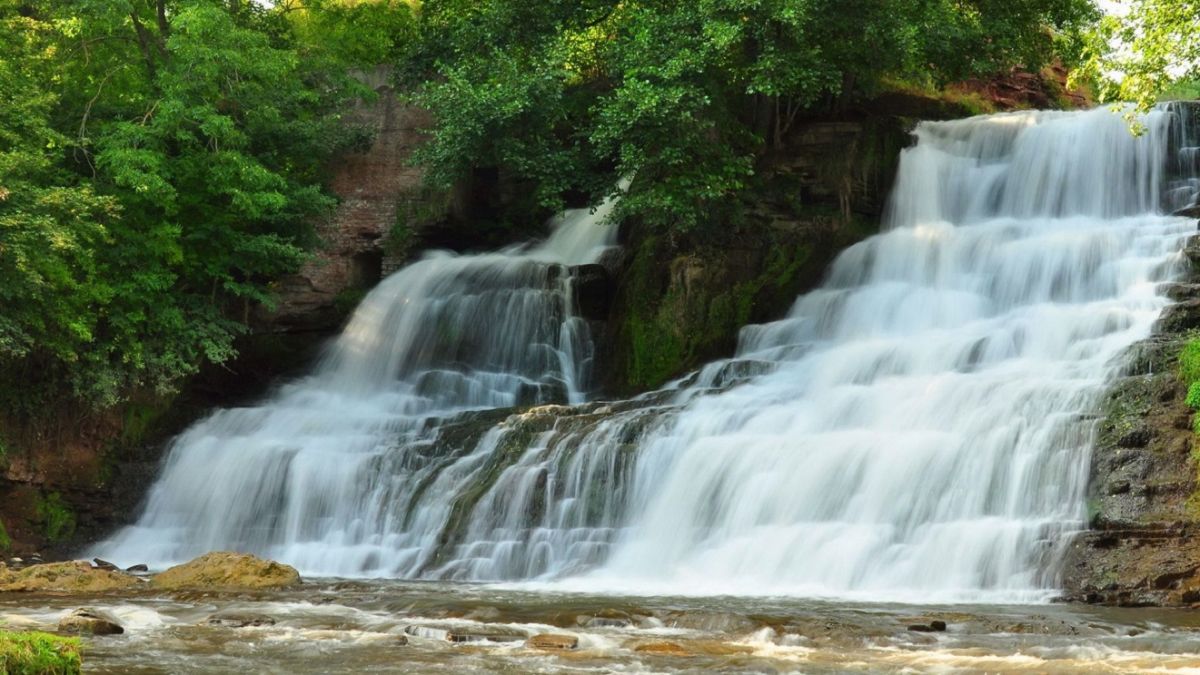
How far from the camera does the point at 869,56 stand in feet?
76.9

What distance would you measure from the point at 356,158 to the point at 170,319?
760 cm

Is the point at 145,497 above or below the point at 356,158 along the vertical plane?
below

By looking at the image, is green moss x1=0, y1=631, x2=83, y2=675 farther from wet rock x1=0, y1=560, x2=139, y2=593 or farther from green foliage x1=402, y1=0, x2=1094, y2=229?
green foliage x1=402, y1=0, x2=1094, y2=229

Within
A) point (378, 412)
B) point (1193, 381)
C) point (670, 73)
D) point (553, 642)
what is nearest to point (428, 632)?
point (553, 642)

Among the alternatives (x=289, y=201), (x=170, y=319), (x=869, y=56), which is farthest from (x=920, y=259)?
(x=170, y=319)

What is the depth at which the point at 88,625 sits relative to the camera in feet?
35.8

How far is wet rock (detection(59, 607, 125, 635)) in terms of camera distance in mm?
10836

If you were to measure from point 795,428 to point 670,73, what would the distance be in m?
7.47

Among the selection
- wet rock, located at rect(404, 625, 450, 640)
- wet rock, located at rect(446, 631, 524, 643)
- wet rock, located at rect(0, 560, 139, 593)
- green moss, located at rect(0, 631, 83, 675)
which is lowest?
wet rock, located at rect(0, 560, 139, 593)

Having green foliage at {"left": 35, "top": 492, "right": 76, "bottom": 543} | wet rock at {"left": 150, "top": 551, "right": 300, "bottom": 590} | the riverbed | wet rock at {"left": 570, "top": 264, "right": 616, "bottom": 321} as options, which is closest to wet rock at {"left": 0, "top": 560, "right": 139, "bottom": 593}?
wet rock at {"left": 150, "top": 551, "right": 300, "bottom": 590}

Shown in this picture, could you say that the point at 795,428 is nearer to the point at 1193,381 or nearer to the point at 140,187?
the point at 1193,381

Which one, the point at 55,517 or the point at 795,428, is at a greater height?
the point at 795,428

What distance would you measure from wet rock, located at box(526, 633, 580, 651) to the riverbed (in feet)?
0.30

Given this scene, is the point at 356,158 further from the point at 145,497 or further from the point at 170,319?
the point at 145,497
